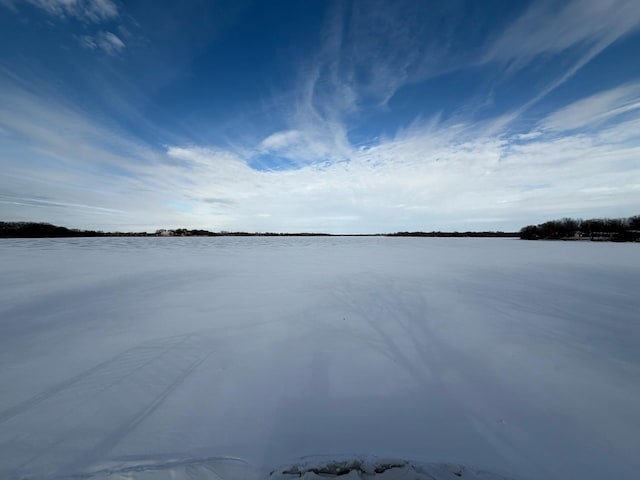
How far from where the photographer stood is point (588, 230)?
60625 millimetres

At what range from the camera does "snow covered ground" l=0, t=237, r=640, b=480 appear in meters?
1.90

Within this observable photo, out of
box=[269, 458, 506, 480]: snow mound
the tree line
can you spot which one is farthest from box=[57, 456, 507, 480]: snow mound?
the tree line

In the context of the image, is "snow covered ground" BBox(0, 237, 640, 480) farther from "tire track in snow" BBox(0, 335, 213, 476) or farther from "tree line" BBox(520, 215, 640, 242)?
"tree line" BBox(520, 215, 640, 242)

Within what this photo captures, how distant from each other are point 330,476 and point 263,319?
3.27 m

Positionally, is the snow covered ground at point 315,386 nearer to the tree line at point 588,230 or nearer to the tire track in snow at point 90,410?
the tire track in snow at point 90,410

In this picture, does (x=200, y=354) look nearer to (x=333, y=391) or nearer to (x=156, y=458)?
(x=156, y=458)

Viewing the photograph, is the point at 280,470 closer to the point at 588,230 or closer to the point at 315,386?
the point at 315,386

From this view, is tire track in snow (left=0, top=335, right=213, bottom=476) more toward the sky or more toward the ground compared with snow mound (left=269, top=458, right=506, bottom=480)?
more toward the sky

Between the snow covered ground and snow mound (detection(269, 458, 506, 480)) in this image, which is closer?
snow mound (detection(269, 458, 506, 480))

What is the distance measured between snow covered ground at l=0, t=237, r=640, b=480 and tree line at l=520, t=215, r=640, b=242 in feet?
218

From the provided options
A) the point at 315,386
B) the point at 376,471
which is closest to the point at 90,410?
the point at 315,386

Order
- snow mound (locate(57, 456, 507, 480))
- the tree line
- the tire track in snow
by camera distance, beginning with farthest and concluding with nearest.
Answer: the tree line
the tire track in snow
snow mound (locate(57, 456, 507, 480))

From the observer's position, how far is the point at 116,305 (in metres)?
5.61

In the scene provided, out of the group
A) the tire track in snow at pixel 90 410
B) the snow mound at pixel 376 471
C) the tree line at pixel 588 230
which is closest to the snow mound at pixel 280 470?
the snow mound at pixel 376 471
